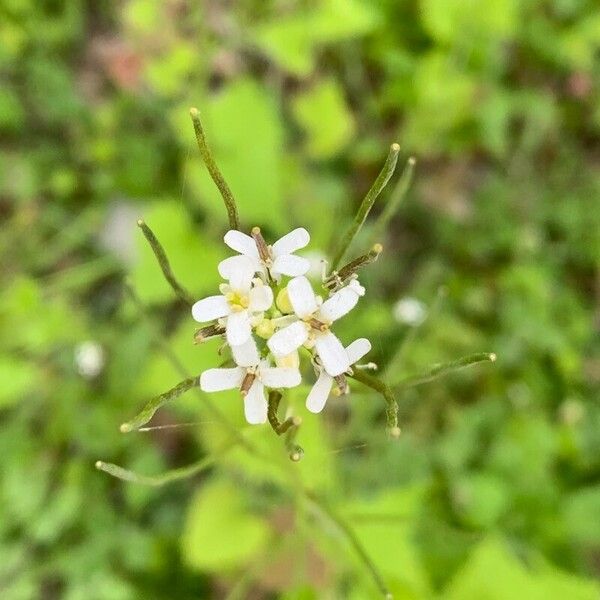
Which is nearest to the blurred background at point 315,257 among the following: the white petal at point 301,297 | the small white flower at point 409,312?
the small white flower at point 409,312

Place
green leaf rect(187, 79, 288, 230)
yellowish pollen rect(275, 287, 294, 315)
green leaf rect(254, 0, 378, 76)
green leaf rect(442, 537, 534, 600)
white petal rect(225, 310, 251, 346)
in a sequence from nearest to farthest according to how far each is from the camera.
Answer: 1. white petal rect(225, 310, 251, 346)
2. yellowish pollen rect(275, 287, 294, 315)
3. green leaf rect(442, 537, 534, 600)
4. green leaf rect(187, 79, 288, 230)
5. green leaf rect(254, 0, 378, 76)

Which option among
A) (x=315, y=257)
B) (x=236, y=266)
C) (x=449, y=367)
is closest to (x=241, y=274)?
(x=236, y=266)

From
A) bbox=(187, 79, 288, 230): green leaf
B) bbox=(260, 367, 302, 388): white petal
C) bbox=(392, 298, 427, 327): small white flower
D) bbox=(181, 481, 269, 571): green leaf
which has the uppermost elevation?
bbox=(260, 367, 302, 388): white petal

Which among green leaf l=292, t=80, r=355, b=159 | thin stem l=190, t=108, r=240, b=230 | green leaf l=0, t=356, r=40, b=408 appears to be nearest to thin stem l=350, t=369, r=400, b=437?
thin stem l=190, t=108, r=240, b=230

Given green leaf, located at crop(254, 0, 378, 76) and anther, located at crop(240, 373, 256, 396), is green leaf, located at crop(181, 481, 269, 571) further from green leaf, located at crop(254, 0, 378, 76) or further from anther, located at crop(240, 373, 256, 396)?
green leaf, located at crop(254, 0, 378, 76)

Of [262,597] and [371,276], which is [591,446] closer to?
[371,276]

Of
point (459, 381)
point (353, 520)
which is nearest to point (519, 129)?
point (459, 381)
